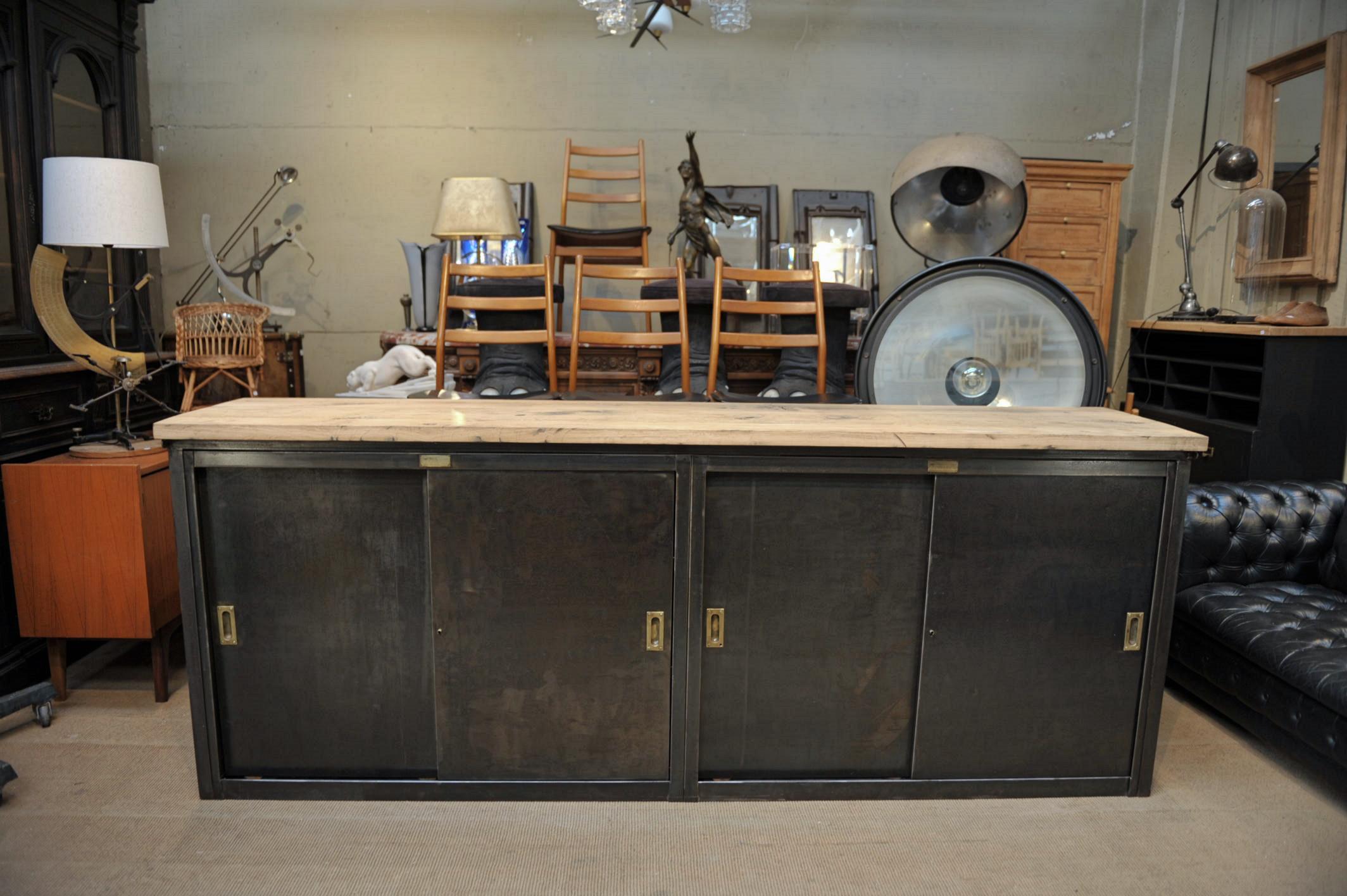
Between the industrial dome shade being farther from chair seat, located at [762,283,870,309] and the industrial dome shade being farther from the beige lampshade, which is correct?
the beige lampshade

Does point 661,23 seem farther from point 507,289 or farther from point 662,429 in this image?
point 662,429

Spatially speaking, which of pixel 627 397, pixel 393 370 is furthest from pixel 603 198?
pixel 627 397

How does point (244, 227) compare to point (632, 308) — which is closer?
point (632, 308)

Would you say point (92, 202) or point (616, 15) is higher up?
point (616, 15)

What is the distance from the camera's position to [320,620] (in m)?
2.07

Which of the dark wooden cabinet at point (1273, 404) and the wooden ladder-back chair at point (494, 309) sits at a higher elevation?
the wooden ladder-back chair at point (494, 309)

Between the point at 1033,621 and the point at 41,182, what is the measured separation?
12.3 ft

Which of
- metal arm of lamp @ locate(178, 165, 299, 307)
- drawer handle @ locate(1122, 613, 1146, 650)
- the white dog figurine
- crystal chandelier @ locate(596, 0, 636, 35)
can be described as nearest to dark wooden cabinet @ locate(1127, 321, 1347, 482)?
drawer handle @ locate(1122, 613, 1146, 650)

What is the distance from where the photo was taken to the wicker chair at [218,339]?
3.79 m

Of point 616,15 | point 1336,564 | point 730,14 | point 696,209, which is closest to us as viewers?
point 1336,564

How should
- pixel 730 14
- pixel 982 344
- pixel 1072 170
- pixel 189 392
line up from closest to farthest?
pixel 982 344 → pixel 189 392 → pixel 730 14 → pixel 1072 170

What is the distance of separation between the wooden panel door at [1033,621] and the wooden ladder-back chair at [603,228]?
9.60 ft

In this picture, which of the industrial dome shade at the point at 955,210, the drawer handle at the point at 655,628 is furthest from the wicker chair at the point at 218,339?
the industrial dome shade at the point at 955,210

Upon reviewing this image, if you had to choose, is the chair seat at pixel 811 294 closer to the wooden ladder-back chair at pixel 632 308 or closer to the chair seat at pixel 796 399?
the wooden ladder-back chair at pixel 632 308
